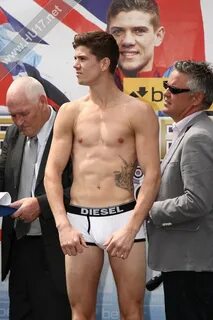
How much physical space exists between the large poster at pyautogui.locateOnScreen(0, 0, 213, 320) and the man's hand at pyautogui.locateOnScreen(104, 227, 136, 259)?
0.83 metres

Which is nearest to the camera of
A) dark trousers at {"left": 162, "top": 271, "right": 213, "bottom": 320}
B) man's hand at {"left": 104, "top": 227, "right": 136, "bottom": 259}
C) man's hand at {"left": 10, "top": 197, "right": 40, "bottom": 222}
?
man's hand at {"left": 104, "top": 227, "right": 136, "bottom": 259}

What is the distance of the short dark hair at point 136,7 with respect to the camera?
3609 mm

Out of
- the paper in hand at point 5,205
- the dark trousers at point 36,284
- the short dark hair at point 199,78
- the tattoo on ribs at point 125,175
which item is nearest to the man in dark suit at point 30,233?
the dark trousers at point 36,284

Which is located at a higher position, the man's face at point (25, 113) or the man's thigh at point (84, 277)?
the man's face at point (25, 113)

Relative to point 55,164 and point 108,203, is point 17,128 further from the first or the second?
point 108,203

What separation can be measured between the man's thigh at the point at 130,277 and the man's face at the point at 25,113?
853 mm

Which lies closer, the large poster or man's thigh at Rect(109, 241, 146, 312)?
man's thigh at Rect(109, 241, 146, 312)

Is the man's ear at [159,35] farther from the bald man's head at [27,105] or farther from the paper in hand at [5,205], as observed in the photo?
the paper in hand at [5,205]

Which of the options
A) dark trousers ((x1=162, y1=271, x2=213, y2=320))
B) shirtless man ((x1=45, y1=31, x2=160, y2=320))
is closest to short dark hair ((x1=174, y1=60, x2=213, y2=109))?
shirtless man ((x1=45, y1=31, x2=160, y2=320))

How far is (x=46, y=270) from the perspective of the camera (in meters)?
3.53

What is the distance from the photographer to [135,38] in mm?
3627

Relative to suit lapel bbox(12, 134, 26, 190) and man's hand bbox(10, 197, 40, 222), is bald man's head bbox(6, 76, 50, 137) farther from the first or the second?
man's hand bbox(10, 197, 40, 222)

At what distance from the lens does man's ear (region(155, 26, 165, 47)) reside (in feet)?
11.9

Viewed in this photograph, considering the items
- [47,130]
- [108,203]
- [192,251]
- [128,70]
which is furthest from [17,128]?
[192,251]
